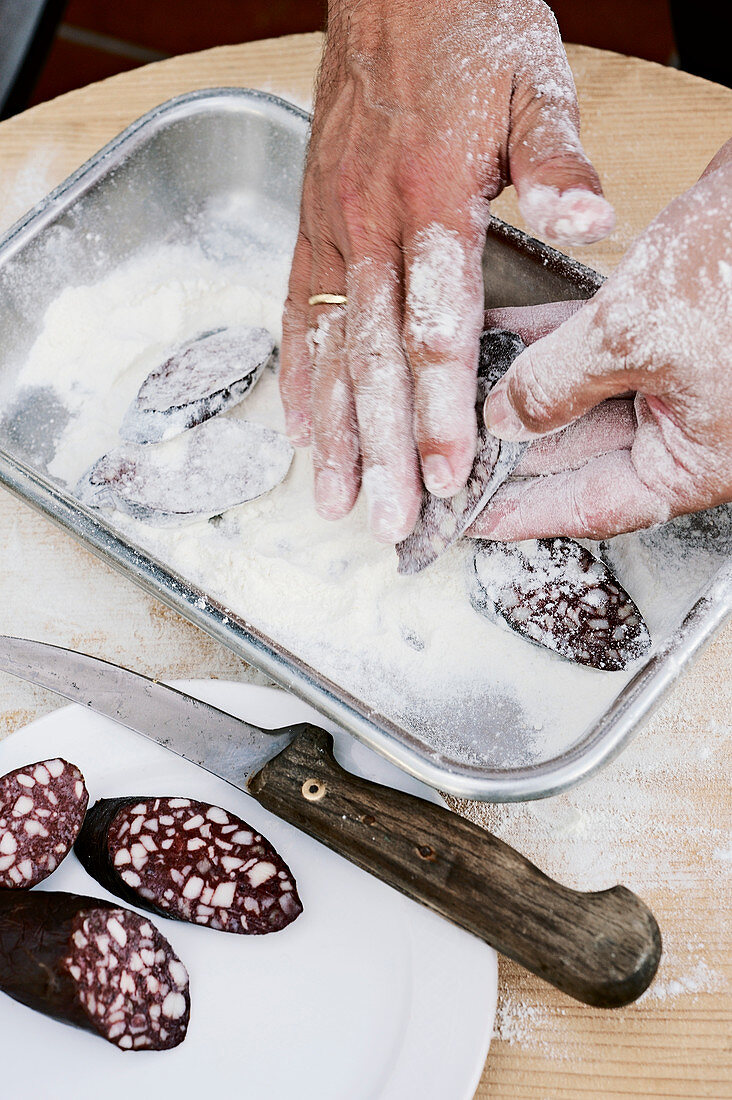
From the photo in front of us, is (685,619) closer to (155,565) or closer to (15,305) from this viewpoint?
(155,565)

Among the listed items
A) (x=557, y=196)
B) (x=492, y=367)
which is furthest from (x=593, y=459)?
Answer: (x=557, y=196)

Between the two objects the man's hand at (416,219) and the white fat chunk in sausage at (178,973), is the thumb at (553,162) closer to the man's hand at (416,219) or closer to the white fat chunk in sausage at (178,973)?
the man's hand at (416,219)

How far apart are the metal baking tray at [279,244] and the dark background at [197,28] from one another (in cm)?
97

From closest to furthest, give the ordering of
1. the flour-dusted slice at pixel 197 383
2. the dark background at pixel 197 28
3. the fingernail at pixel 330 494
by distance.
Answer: the fingernail at pixel 330 494 → the flour-dusted slice at pixel 197 383 → the dark background at pixel 197 28

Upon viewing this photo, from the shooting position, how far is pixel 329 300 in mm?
944

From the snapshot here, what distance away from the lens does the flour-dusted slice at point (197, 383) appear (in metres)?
1.02

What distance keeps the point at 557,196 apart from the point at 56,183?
32.5 inches

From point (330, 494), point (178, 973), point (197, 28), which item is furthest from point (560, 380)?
point (197, 28)

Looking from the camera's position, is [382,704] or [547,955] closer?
[547,955]

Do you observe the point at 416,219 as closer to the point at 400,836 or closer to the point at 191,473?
the point at 191,473

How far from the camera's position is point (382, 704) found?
893 millimetres

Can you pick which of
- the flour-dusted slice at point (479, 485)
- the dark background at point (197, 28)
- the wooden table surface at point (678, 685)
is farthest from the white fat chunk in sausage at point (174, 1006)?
the dark background at point (197, 28)

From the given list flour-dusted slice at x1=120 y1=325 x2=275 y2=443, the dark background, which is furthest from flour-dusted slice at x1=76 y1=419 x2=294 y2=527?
the dark background

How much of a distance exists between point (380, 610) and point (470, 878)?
285mm
